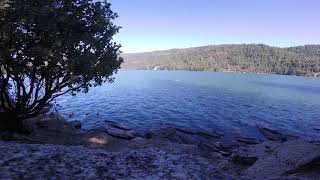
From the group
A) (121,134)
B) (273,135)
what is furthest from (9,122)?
(273,135)

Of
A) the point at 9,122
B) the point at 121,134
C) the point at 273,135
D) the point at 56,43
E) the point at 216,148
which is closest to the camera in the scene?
the point at 56,43

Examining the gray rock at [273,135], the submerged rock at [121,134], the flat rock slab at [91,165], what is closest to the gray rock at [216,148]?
the submerged rock at [121,134]

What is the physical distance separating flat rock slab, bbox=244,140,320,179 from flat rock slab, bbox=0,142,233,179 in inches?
113

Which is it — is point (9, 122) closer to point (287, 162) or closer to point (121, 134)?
point (121, 134)

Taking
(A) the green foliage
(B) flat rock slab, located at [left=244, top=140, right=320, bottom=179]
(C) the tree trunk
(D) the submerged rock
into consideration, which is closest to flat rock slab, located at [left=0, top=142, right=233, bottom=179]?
(B) flat rock slab, located at [left=244, top=140, right=320, bottom=179]

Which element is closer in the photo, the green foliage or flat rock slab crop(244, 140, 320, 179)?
flat rock slab crop(244, 140, 320, 179)

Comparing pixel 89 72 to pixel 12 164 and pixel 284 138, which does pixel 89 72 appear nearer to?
pixel 12 164

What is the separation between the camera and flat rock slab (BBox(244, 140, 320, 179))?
18.7 meters

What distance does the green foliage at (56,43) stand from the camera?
77.9 feet

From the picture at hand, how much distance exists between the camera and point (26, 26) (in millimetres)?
24453

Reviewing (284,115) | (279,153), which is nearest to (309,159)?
(279,153)

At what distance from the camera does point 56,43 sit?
24.6 m

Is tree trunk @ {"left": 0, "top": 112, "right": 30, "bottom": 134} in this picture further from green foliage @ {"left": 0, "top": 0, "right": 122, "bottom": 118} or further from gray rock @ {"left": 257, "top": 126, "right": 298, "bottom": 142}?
gray rock @ {"left": 257, "top": 126, "right": 298, "bottom": 142}

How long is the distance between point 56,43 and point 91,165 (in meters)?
12.1
